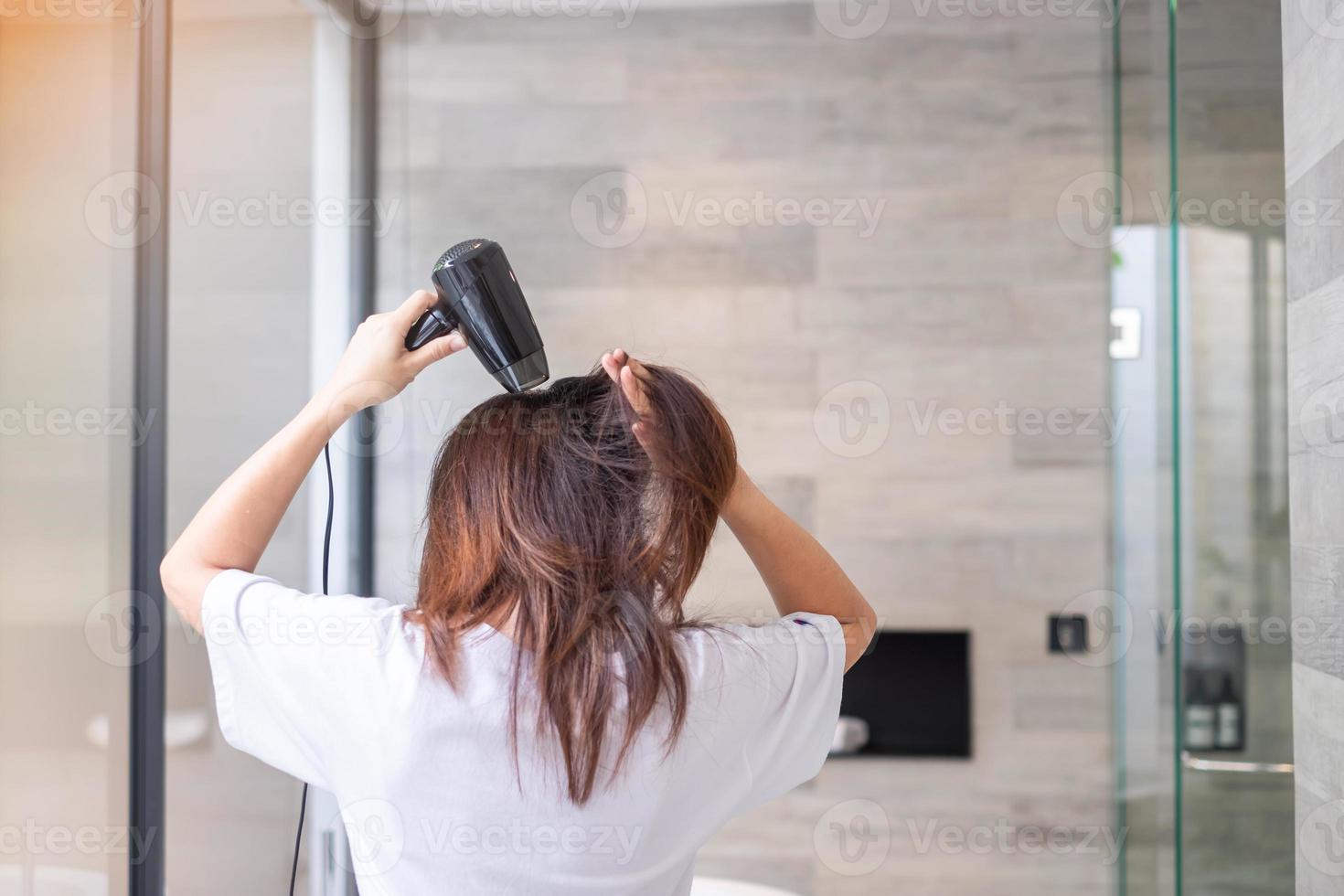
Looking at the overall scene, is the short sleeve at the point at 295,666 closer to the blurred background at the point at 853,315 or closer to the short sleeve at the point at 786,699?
the short sleeve at the point at 786,699

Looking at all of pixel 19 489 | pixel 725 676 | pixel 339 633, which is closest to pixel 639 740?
pixel 725 676

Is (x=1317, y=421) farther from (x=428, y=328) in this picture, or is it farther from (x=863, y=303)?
(x=863, y=303)

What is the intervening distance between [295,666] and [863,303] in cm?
148

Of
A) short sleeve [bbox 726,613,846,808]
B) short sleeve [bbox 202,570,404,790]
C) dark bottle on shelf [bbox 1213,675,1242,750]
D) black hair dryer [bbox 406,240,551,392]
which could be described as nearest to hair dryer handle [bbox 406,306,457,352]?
black hair dryer [bbox 406,240,551,392]

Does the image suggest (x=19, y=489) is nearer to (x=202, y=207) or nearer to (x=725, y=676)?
(x=202, y=207)

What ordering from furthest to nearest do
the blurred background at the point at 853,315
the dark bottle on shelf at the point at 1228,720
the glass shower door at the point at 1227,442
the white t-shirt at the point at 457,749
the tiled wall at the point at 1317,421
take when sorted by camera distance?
the blurred background at the point at 853,315
the dark bottle on shelf at the point at 1228,720
the glass shower door at the point at 1227,442
the tiled wall at the point at 1317,421
the white t-shirt at the point at 457,749

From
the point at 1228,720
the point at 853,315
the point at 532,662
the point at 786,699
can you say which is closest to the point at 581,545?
the point at 532,662

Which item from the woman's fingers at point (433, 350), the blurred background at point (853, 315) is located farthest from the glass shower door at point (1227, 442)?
the woman's fingers at point (433, 350)

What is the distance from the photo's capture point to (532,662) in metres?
0.73

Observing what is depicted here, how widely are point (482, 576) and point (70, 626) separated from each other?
2.28 feet

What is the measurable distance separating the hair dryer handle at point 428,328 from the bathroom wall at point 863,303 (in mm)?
1105

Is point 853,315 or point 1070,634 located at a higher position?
point 853,315

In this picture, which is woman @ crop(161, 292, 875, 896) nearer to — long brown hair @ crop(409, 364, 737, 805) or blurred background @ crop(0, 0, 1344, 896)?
long brown hair @ crop(409, 364, 737, 805)

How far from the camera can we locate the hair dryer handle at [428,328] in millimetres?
876
